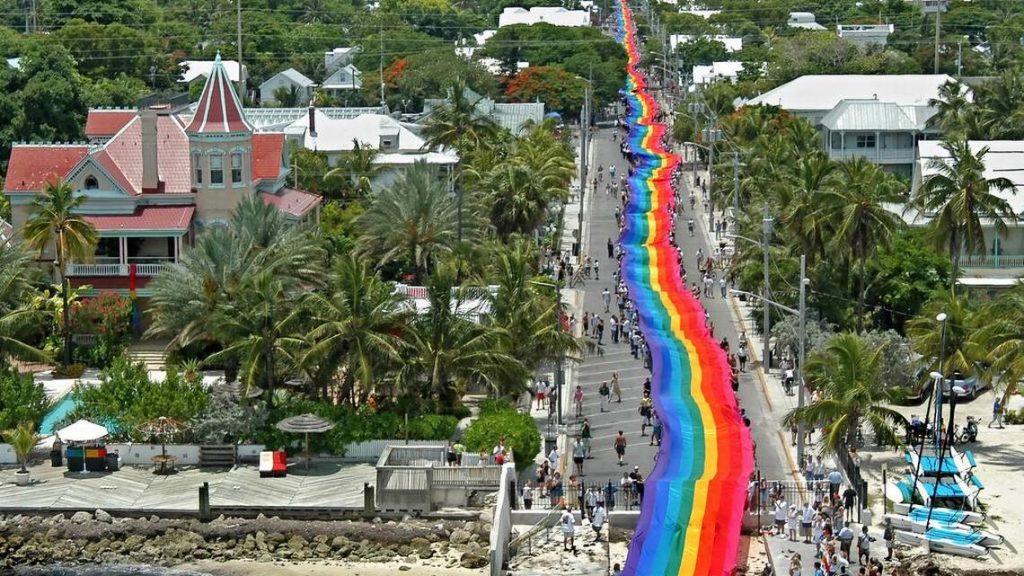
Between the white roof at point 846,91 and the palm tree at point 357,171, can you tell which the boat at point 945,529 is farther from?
the white roof at point 846,91

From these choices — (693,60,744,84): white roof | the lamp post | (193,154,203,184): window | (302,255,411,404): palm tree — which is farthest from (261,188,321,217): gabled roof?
(693,60,744,84): white roof

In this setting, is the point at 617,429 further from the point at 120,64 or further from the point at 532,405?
the point at 120,64

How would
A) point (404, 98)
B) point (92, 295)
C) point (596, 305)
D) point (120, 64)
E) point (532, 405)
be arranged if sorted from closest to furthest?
point (532, 405) → point (92, 295) → point (596, 305) → point (404, 98) → point (120, 64)

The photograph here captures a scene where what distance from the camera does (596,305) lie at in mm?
82812

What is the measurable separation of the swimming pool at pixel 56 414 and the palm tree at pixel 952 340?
28.0 m

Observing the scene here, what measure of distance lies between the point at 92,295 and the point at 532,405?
1936cm

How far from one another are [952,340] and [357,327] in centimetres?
1940

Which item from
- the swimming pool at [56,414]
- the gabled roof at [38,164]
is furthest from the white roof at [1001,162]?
the swimming pool at [56,414]

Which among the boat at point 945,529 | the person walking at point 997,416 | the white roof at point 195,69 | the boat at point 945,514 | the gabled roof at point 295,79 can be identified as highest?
the white roof at point 195,69

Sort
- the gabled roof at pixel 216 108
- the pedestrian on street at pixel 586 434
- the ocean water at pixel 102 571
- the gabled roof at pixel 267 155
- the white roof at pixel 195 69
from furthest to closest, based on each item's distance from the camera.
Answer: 1. the white roof at pixel 195 69
2. the gabled roof at pixel 267 155
3. the gabled roof at pixel 216 108
4. the pedestrian on street at pixel 586 434
5. the ocean water at pixel 102 571

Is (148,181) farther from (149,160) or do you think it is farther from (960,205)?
(960,205)

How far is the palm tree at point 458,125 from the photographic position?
101875 millimetres

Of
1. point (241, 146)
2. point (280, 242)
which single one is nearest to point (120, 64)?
point (241, 146)

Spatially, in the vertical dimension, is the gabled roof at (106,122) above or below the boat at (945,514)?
above
